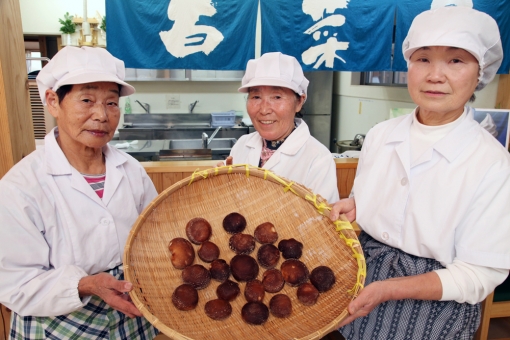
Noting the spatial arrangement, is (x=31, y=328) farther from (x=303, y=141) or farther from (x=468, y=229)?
(x=468, y=229)

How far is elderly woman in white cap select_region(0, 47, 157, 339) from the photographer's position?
1269 millimetres

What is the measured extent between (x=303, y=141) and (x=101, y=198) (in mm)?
974

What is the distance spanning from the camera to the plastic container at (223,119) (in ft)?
22.1

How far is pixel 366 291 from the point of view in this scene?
1.18 meters

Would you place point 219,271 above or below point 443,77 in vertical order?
below

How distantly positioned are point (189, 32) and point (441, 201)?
2.91m

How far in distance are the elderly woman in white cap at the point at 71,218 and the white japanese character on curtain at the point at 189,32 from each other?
2.10 m

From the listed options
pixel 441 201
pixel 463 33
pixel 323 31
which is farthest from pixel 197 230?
pixel 323 31

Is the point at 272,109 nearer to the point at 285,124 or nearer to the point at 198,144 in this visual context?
the point at 285,124

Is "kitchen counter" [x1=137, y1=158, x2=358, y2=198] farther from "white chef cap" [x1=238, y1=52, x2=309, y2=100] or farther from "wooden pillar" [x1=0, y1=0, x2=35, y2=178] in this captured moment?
"white chef cap" [x1=238, y1=52, x2=309, y2=100]

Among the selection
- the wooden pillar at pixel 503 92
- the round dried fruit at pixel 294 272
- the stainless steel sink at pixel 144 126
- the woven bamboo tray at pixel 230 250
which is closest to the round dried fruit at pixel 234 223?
the woven bamboo tray at pixel 230 250

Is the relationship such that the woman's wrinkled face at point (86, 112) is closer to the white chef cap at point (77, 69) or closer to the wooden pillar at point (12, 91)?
the white chef cap at point (77, 69)

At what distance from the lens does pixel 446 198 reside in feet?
4.05

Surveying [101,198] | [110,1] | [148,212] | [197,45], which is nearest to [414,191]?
[148,212]
